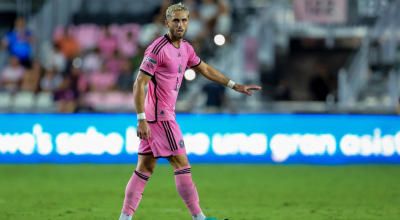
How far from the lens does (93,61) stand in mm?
13789

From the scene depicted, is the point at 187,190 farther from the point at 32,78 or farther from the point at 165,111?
the point at 32,78

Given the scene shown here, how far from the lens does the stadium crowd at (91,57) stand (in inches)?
489

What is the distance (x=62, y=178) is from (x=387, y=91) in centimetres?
700

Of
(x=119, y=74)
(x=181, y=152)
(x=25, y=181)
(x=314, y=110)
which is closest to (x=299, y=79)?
(x=314, y=110)

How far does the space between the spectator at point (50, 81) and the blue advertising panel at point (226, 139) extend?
1715 millimetres

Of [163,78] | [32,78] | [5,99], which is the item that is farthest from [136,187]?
[32,78]

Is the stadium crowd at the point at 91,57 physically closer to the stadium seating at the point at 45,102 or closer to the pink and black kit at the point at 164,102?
the stadium seating at the point at 45,102

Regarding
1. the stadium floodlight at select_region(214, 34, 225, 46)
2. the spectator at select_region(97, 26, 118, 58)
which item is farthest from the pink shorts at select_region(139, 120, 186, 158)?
the spectator at select_region(97, 26, 118, 58)

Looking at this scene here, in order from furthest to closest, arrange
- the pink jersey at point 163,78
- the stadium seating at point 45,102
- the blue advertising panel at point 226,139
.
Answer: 1. the stadium seating at point 45,102
2. the blue advertising panel at point 226,139
3. the pink jersey at point 163,78

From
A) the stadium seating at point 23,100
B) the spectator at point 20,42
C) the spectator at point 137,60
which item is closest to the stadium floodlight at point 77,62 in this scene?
the spectator at point 20,42

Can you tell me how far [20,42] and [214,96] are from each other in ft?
18.4

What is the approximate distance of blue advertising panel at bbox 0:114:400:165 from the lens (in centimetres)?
1106

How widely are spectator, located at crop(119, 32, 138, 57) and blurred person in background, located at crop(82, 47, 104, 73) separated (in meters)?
0.58

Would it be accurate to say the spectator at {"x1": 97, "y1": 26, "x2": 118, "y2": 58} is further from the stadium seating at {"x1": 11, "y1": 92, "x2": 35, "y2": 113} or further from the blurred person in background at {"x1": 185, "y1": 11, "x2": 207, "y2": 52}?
the stadium seating at {"x1": 11, "y1": 92, "x2": 35, "y2": 113}
